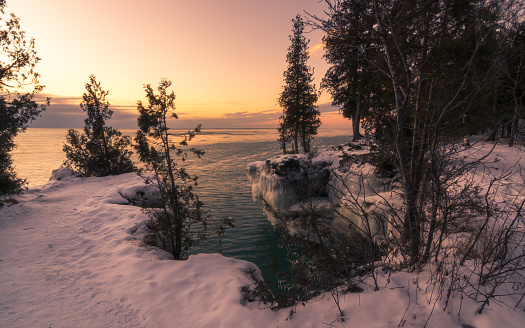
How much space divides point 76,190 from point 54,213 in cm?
621

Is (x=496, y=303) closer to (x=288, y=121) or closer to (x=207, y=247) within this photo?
(x=207, y=247)

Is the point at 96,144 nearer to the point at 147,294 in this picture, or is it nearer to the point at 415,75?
the point at 147,294

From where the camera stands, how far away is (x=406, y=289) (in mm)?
4426

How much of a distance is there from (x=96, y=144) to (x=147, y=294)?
2493 cm

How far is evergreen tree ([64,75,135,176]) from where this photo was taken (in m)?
23.7

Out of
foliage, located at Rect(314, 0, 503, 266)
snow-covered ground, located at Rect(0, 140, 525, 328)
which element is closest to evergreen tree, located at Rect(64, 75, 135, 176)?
snow-covered ground, located at Rect(0, 140, 525, 328)

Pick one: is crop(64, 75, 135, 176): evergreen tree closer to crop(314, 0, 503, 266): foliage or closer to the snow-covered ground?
the snow-covered ground

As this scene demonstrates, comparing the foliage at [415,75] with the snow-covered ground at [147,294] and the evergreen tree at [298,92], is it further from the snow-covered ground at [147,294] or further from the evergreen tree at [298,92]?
the evergreen tree at [298,92]

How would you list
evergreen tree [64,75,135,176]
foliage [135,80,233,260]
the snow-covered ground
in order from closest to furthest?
the snow-covered ground < foliage [135,80,233,260] < evergreen tree [64,75,135,176]

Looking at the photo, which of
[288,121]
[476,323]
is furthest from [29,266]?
[288,121]

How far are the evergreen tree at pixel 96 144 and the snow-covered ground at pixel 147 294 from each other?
16860mm

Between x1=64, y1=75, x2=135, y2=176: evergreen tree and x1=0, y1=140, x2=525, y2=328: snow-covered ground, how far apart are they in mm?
16860

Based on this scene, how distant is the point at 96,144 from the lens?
25016mm

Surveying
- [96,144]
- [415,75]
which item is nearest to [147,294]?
[415,75]
